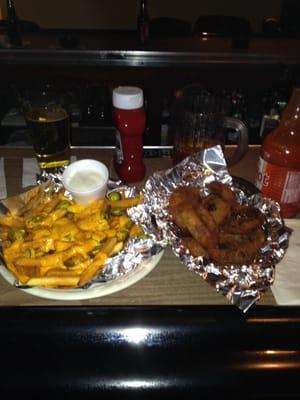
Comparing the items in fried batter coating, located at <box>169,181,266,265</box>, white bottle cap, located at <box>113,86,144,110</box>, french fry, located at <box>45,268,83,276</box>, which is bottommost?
french fry, located at <box>45,268,83,276</box>

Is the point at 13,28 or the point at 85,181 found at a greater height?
the point at 13,28

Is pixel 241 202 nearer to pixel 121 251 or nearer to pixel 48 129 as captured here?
pixel 121 251

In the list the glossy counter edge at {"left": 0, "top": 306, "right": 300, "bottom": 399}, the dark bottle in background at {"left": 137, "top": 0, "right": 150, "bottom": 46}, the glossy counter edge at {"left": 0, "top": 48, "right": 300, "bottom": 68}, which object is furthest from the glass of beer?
the dark bottle in background at {"left": 137, "top": 0, "right": 150, "bottom": 46}

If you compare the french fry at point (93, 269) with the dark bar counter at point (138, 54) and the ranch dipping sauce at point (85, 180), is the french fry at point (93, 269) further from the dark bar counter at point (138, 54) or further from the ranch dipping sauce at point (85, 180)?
the dark bar counter at point (138, 54)

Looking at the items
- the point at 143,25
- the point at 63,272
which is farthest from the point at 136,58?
the point at 63,272

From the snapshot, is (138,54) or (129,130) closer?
(129,130)

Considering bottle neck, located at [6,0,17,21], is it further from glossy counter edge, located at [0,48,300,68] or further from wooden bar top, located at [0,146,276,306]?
wooden bar top, located at [0,146,276,306]

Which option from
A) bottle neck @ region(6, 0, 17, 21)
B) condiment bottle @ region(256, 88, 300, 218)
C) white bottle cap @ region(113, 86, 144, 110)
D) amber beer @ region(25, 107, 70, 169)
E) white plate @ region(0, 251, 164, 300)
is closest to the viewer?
white plate @ region(0, 251, 164, 300)
